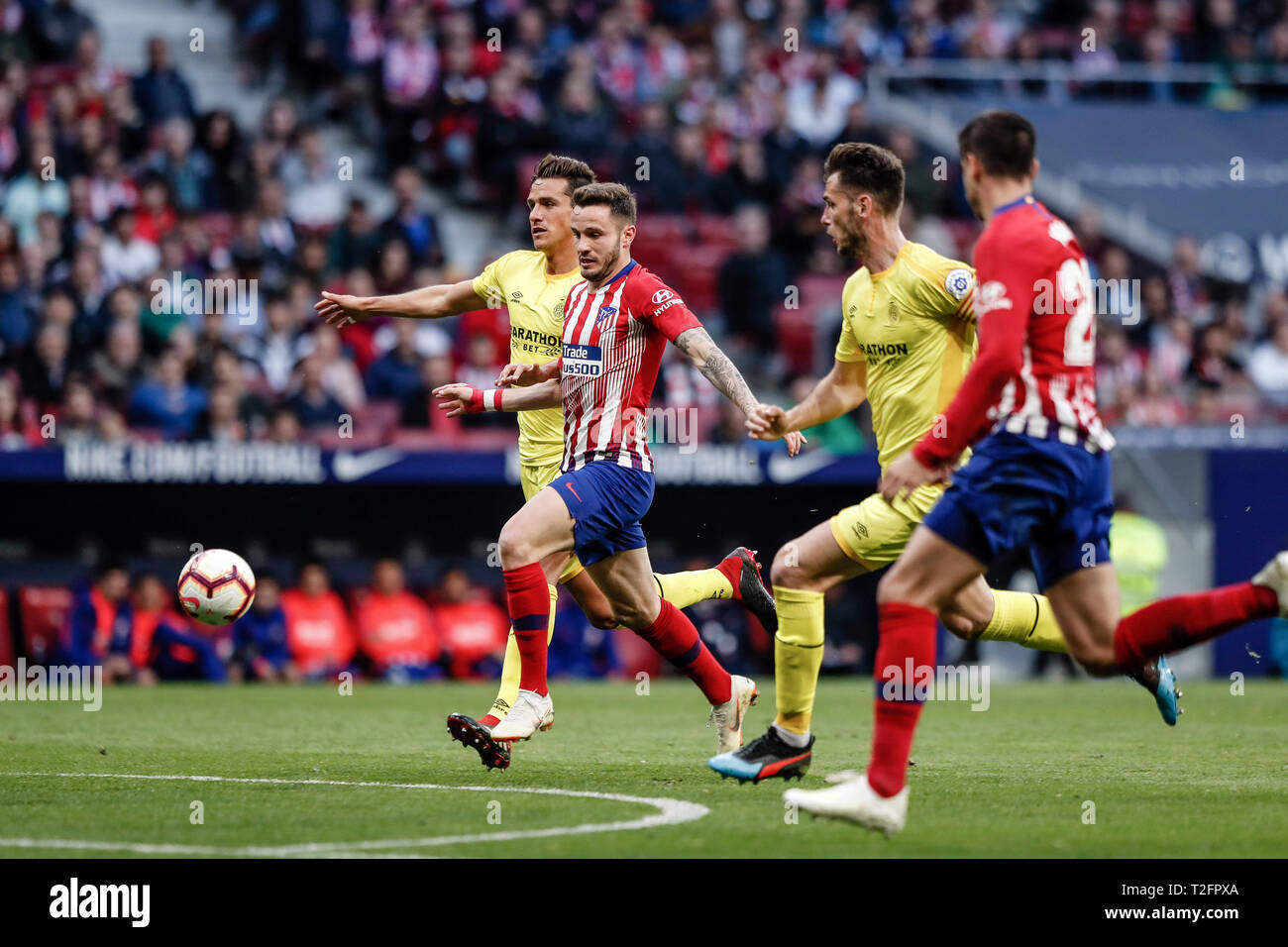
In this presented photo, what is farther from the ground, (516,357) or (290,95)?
(290,95)

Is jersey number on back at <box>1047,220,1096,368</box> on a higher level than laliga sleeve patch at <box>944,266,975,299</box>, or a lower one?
lower

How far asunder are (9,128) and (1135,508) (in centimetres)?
1082

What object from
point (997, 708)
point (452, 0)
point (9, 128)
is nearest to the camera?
point (997, 708)

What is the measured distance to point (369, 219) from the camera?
16406 millimetres

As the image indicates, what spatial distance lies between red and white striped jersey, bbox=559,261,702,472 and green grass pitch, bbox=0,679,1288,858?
138 centimetres

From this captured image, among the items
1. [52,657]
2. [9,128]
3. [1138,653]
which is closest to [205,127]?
[9,128]

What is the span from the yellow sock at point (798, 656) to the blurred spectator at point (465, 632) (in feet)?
26.7

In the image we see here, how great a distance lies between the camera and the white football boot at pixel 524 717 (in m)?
→ 7.40

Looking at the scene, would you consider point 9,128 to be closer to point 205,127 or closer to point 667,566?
point 205,127

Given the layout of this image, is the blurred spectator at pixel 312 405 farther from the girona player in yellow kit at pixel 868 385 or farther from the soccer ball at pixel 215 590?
the girona player in yellow kit at pixel 868 385

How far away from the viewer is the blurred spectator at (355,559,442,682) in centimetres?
1469

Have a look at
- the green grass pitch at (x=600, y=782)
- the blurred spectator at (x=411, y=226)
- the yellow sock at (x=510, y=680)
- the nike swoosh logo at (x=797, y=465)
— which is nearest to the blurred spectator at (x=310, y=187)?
the blurred spectator at (x=411, y=226)

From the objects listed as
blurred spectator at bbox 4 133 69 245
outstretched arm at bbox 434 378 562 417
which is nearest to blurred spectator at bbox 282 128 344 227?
blurred spectator at bbox 4 133 69 245

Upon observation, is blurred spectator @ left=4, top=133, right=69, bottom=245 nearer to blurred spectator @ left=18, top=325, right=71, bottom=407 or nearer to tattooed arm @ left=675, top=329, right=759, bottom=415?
blurred spectator @ left=18, top=325, right=71, bottom=407
